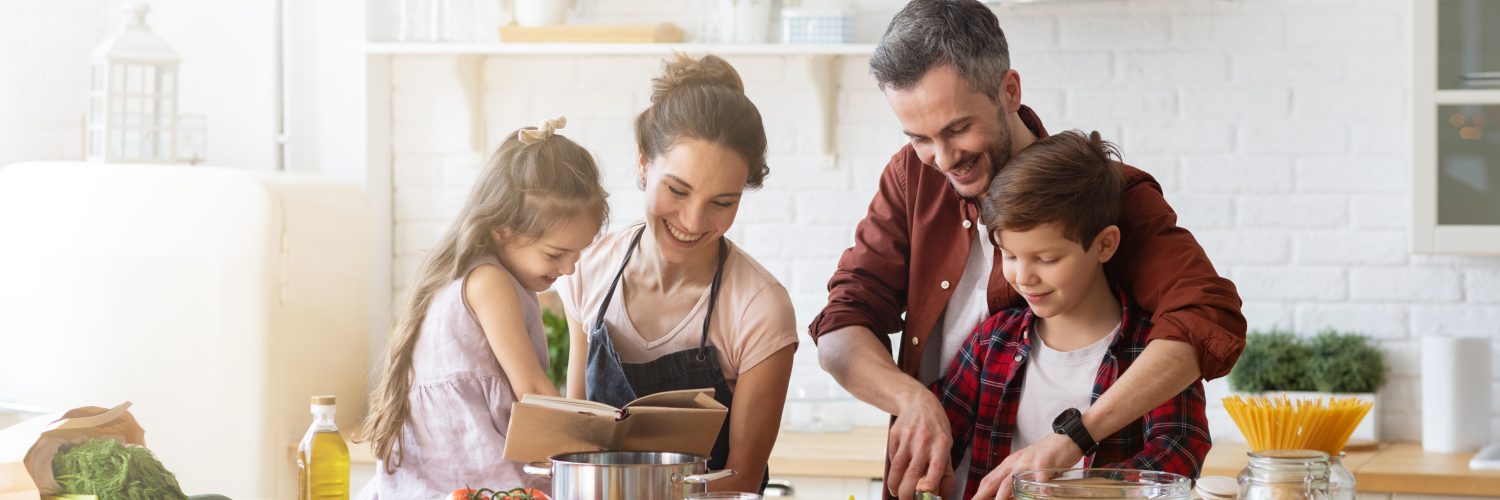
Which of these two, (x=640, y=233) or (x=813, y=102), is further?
(x=813, y=102)

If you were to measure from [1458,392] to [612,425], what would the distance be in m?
2.41

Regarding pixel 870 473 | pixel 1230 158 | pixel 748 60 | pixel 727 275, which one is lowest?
pixel 870 473

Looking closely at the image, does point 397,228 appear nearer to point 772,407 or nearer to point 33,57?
point 33,57

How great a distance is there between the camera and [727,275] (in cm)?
222

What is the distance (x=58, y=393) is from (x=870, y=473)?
189cm

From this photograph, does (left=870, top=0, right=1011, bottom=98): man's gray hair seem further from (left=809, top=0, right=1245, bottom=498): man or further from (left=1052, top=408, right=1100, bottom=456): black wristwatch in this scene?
(left=1052, top=408, right=1100, bottom=456): black wristwatch

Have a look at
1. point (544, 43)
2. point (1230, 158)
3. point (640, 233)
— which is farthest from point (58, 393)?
point (1230, 158)

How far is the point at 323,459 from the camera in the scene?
1.79 metres

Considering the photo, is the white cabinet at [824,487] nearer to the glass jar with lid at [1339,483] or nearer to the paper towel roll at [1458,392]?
the paper towel roll at [1458,392]

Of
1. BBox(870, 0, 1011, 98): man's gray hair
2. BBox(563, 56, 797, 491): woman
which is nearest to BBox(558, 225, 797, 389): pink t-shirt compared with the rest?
BBox(563, 56, 797, 491): woman

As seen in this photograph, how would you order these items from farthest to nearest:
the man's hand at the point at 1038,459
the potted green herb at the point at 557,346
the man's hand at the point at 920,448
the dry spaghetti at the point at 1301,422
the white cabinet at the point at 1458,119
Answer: the potted green herb at the point at 557,346, the white cabinet at the point at 1458,119, the man's hand at the point at 920,448, the man's hand at the point at 1038,459, the dry spaghetti at the point at 1301,422

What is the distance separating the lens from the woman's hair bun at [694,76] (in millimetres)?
2174

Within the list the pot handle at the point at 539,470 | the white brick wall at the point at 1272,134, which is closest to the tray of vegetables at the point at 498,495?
the pot handle at the point at 539,470

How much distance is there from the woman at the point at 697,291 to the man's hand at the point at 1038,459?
0.43m
